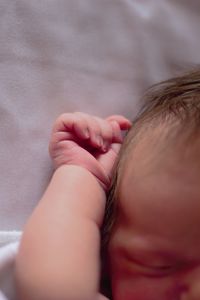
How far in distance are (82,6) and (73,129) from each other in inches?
9.5

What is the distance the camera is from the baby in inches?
30.2

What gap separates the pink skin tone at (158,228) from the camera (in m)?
0.77

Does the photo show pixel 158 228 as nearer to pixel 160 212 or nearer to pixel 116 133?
pixel 160 212

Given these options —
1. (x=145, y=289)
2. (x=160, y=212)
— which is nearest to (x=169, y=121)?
(x=160, y=212)

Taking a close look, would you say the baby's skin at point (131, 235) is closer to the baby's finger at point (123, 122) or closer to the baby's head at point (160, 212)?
the baby's head at point (160, 212)

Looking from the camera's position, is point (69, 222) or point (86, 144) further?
point (86, 144)

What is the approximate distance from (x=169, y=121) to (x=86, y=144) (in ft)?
0.55

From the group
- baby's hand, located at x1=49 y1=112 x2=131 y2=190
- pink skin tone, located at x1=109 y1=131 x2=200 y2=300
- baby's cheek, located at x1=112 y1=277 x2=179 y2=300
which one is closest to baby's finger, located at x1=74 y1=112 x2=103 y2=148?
baby's hand, located at x1=49 y1=112 x2=131 y2=190

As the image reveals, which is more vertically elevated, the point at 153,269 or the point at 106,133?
the point at 106,133

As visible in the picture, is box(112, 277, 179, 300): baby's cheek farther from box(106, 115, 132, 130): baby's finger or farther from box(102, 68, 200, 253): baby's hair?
box(106, 115, 132, 130): baby's finger

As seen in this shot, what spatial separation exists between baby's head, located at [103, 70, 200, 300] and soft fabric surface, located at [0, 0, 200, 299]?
20 cm

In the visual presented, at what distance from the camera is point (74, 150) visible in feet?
2.94

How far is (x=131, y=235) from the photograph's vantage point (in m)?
0.80

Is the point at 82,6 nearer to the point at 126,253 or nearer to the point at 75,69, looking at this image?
the point at 75,69
